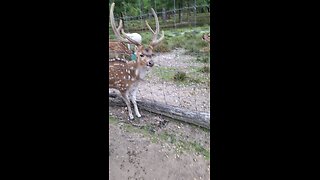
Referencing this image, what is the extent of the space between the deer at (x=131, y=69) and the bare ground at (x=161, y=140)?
0.10 ft

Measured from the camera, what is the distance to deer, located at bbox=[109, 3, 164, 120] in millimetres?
1294

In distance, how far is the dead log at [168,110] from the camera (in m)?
1.30

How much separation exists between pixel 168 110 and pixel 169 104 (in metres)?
0.03

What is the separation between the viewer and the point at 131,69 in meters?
1.33

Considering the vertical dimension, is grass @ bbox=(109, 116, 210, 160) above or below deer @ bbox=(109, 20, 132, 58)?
below

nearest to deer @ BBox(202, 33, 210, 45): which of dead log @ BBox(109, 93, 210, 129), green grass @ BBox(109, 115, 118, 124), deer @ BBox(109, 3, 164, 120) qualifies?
deer @ BBox(109, 3, 164, 120)

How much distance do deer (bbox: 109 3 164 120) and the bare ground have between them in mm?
31

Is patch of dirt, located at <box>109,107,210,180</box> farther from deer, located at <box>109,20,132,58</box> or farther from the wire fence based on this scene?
the wire fence

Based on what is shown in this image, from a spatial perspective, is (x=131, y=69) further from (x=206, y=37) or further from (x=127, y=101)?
(x=206, y=37)
